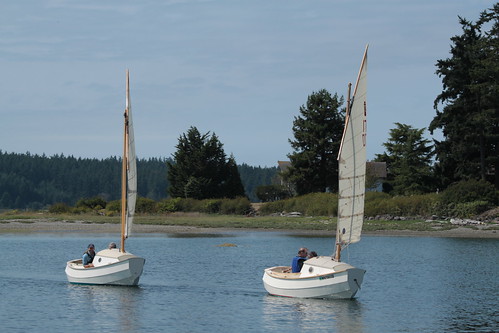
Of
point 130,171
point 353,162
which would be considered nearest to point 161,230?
point 130,171

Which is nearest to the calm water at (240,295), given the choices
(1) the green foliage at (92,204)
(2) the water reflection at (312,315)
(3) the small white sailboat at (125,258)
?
(2) the water reflection at (312,315)

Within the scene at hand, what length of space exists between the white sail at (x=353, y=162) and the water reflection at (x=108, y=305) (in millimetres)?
8749

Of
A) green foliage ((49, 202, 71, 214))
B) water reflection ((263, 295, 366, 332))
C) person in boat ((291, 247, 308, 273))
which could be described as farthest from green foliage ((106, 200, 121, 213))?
person in boat ((291, 247, 308, 273))

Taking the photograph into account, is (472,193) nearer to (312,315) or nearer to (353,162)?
(353,162)

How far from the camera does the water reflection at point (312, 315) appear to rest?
95.0 ft

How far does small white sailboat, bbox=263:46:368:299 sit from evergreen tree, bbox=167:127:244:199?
75.1 metres

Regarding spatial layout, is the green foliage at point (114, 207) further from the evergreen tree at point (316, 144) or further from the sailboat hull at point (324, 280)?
the sailboat hull at point (324, 280)

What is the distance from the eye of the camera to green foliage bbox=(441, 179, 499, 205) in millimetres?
79188

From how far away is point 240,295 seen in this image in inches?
1468

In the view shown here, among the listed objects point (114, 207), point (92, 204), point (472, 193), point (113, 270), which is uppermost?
point (472, 193)

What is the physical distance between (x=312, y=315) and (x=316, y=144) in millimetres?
71840

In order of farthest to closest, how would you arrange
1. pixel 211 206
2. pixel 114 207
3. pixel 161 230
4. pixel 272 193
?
pixel 272 193
pixel 114 207
pixel 211 206
pixel 161 230

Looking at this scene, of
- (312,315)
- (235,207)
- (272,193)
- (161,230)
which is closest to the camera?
(312,315)

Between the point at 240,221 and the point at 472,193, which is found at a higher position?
the point at 472,193
